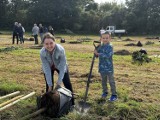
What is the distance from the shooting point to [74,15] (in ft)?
199

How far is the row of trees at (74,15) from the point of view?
5769 cm

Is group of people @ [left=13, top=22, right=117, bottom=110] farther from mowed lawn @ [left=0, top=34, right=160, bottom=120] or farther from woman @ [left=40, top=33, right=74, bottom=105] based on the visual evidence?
mowed lawn @ [left=0, top=34, right=160, bottom=120]

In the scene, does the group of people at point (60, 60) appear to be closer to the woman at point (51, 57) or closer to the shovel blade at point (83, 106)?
the woman at point (51, 57)

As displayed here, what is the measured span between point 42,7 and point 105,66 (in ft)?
177

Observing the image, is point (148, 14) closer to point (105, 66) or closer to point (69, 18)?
point (69, 18)

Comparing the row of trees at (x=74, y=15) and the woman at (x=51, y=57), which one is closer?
the woman at (x=51, y=57)

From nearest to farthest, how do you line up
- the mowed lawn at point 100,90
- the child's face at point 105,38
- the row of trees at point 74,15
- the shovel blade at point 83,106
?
the mowed lawn at point 100,90, the shovel blade at point 83,106, the child's face at point 105,38, the row of trees at point 74,15

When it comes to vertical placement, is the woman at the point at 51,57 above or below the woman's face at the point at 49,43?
below

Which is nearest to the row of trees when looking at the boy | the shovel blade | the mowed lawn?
the mowed lawn

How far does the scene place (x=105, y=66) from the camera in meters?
7.16

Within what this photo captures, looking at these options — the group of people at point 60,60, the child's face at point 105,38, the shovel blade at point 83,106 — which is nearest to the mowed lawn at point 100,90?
the shovel blade at point 83,106

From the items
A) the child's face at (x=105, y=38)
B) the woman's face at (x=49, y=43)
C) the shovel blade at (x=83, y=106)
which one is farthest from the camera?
the child's face at (x=105, y=38)

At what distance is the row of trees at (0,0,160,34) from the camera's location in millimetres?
57688

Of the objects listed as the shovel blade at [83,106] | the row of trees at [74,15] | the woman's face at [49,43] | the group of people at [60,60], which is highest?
the row of trees at [74,15]
